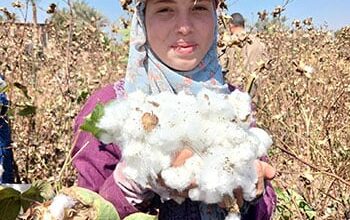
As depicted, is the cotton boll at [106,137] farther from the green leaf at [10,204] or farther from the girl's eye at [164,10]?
the girl's eye at [164,10]

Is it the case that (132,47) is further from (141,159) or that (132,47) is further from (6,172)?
(6,172)

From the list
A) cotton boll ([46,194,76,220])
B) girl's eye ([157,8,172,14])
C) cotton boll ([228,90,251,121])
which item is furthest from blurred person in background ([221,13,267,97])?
cotton boll ([46,194,76,220])

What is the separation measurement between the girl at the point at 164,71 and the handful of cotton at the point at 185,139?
6.8 inches

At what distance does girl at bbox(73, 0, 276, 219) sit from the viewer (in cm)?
109

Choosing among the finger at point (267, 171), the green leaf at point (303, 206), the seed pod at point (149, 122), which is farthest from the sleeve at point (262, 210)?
the green leaf at point (303, 206)

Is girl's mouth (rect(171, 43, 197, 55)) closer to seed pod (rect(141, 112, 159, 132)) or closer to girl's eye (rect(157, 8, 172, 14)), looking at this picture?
girl's eye (rect(157, 8, 172, 14))

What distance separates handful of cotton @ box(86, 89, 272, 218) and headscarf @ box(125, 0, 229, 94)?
0.28 m

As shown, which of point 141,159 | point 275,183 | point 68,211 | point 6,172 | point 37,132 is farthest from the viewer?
point 37,132

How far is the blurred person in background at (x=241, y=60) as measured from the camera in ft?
5.74

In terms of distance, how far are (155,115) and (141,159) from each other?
2.3 inches

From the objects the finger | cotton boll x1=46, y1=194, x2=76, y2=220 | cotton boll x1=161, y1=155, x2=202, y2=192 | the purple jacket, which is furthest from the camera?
the purple jacket

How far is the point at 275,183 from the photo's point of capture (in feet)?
7.19

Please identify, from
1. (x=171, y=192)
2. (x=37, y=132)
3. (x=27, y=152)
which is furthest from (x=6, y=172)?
(x=171, y=192)

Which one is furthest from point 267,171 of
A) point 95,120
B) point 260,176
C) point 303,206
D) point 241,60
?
point 241,60
